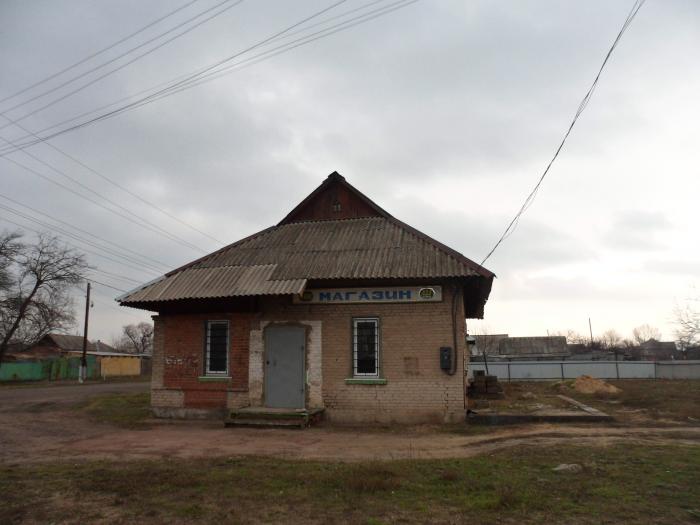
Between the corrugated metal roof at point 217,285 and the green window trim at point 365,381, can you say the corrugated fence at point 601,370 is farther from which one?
the corrugated metal roof at point 217,285

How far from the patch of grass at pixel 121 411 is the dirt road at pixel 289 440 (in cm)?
62

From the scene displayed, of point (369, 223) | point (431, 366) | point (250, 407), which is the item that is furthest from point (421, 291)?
point (250, 407)

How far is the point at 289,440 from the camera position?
10516 millimetres

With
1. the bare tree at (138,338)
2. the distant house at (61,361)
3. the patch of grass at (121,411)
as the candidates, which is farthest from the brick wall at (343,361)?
the bare tree at (138,338)

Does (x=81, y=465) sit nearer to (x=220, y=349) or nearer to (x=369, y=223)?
(x=220, y=349)

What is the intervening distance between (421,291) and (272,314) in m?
3.99

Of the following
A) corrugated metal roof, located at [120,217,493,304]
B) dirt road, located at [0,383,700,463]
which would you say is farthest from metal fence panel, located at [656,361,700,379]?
corrugated metal roof, located at [120,217,493,304]

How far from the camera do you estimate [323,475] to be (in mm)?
7133

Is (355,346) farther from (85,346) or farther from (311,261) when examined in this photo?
(85,346)

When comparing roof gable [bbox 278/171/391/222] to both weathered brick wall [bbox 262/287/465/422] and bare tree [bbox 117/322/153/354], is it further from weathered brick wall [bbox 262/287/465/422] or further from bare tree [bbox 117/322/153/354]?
bare tree [bbox 117/322/153/354]

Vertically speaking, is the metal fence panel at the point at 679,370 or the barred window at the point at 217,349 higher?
the barred window at the point at 217,349

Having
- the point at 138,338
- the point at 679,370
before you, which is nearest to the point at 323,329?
the point at 679,370

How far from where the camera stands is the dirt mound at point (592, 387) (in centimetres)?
1984

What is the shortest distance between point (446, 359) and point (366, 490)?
20.7 ft
